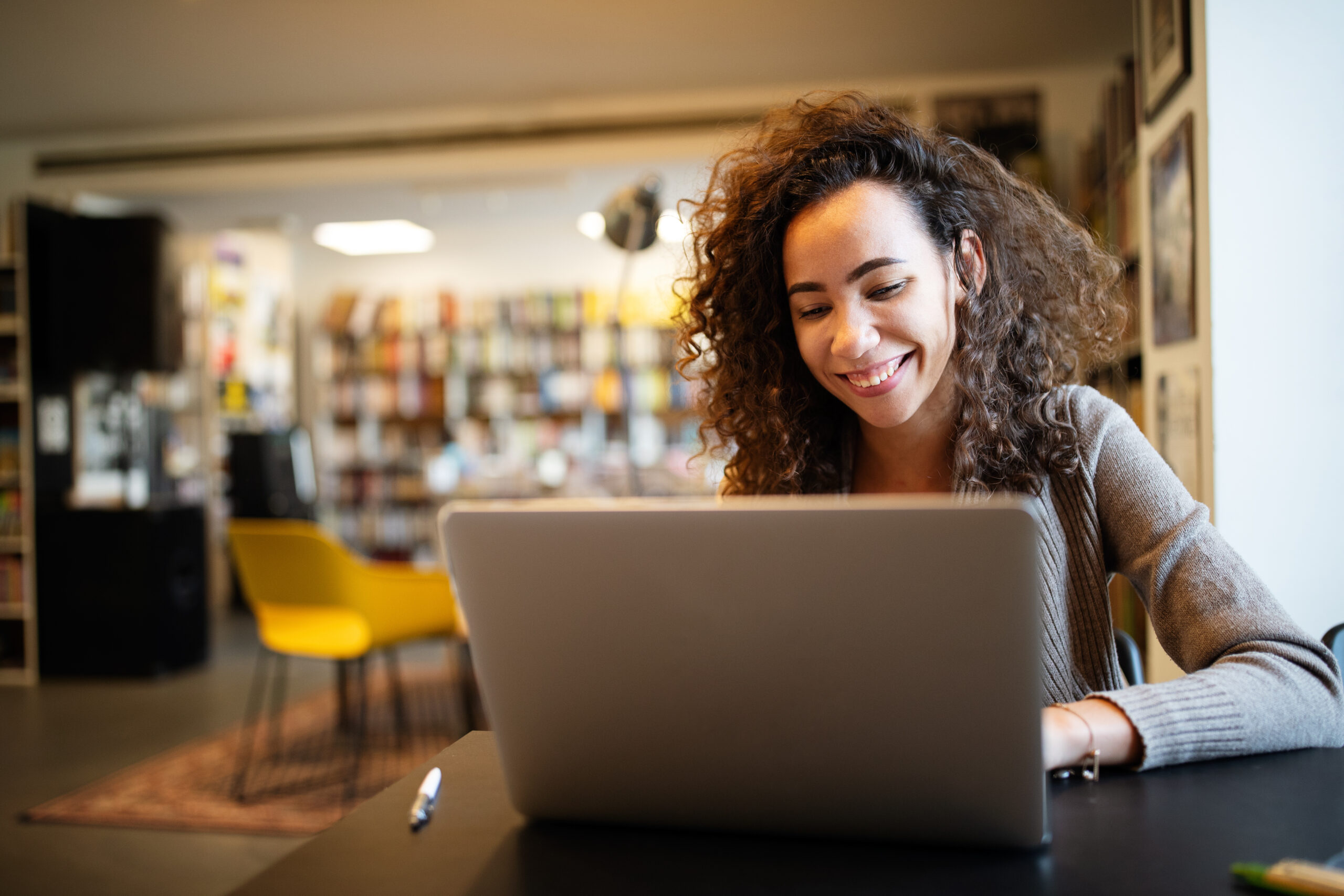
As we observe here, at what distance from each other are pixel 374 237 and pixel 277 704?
4.33 meters

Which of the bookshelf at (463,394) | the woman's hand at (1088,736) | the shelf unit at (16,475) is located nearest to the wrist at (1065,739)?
the woman's hand at (1088,736)

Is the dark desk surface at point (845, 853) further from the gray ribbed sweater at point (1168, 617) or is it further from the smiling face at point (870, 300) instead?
the smiling face at point (870, 300)

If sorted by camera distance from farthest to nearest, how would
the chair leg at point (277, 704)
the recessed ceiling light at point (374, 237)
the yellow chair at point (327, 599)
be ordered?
the recessed ceiling light at point (374, 237)
the chair leg at point (277, 704)
the yellow chair at point (327, 599)

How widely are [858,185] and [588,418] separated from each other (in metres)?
6.52

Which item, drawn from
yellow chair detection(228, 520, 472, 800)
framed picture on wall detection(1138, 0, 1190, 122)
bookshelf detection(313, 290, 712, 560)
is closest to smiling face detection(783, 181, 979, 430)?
framed picture on wall detection(1138, 0, 1190, 122)

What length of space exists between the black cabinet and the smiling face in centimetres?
430

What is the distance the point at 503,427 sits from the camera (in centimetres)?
767

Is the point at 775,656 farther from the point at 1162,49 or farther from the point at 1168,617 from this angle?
the point at 1162,49

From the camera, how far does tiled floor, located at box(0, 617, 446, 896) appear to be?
2.30 metres

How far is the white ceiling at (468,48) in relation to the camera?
3816mm

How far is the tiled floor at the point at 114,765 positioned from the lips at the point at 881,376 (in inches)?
79.8

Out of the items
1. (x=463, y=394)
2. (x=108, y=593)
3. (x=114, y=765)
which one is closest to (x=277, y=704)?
(x=114, y=765)

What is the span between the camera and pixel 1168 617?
3.26 feet

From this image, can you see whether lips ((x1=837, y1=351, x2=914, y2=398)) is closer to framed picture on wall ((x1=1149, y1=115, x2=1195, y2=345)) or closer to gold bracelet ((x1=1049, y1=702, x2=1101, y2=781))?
gold bracelet ((x1=1049, y1=702, x2=1101, y2=781))
